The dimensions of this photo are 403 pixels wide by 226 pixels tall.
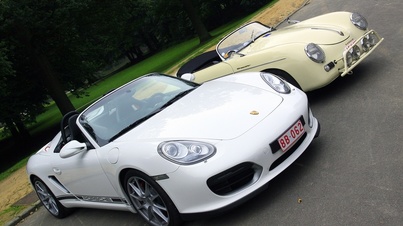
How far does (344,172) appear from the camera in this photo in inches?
156

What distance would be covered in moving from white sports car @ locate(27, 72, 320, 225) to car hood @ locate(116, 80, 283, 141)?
0.03 feet

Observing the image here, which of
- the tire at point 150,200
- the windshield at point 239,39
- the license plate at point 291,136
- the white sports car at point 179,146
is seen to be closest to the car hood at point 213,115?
the white sports car at point 179,146

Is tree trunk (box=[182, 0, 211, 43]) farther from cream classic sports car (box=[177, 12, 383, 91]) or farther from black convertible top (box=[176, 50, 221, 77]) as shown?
cream classic sports car (box=[177, 12, 383, 91])

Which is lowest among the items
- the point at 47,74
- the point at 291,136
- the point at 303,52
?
the point at 291,136

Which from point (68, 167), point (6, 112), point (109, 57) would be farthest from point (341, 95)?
point (109, 57)

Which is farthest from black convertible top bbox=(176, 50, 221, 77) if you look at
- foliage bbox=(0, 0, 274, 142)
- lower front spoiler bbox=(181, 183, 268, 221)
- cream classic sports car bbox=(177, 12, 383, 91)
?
foliage bbox=(0, 0, 274, 142)

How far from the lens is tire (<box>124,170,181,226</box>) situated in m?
3.74

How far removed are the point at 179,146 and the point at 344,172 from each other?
63.5 inches

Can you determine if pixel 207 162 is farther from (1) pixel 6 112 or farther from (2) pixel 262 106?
(1) pixel 6 112

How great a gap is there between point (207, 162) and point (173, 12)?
1452 inches

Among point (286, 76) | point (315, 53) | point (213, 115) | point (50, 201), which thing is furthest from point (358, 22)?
point (50, 201)

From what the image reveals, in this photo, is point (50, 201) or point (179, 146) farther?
point (50, 201)

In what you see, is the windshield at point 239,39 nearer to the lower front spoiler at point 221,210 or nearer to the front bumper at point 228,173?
the front bumper at point 228,173

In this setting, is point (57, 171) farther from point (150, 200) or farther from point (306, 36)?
point (306, 36)
